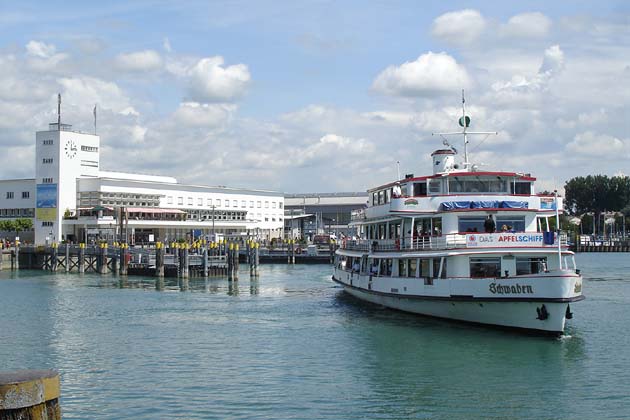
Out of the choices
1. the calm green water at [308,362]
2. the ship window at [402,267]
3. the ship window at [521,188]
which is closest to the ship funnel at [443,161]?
the ship window at [521,188]

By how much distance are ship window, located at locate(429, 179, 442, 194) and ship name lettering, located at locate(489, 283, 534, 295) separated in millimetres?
6811

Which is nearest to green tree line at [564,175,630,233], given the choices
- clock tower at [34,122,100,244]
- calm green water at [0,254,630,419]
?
clock tower at [34,122,100,244]

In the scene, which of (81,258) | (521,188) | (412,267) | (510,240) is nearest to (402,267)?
(412,267)

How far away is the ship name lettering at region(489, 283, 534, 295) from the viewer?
30745 millimetres

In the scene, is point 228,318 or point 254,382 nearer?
point 254,382

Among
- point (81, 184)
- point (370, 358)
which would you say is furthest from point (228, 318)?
point (81, 184)

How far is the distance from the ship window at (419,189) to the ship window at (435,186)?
36cm

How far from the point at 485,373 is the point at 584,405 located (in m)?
4.36

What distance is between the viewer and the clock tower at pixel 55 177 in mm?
106375

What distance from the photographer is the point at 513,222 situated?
35938mm

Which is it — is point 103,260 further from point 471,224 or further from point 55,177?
point 471,224

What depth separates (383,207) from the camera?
138 ft

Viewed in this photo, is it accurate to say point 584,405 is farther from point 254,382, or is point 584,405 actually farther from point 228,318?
point 228,318

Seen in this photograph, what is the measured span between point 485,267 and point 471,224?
259cm
